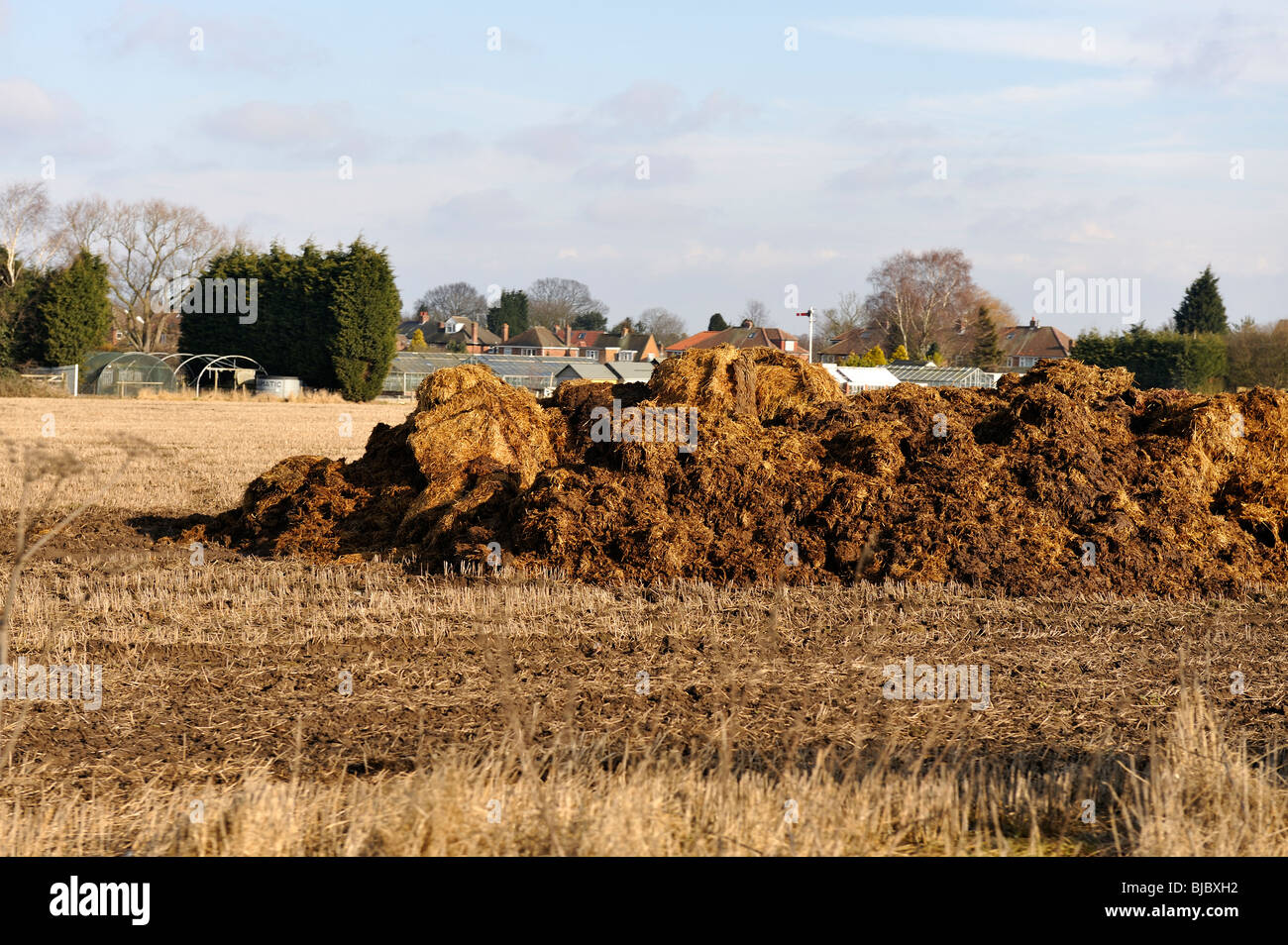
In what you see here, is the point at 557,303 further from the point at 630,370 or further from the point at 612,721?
the point at 612,721

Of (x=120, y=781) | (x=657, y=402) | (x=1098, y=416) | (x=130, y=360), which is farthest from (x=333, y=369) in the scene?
(x=120, y=781)

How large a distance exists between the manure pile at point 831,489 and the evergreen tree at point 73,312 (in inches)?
1616

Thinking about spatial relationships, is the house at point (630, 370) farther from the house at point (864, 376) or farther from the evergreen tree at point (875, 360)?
the house at point (864, 376)

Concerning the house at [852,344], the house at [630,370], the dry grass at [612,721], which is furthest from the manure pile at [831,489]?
the house at [852,344]

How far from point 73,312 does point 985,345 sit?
178 feet

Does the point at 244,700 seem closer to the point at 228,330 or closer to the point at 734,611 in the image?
the point at 734,611

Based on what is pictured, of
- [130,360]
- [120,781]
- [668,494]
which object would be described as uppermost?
[130,360]

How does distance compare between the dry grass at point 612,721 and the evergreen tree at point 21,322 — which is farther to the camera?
the evergreen tree at point 21,322

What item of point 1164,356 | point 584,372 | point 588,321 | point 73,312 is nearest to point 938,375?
point 1164,356

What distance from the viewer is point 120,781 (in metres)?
5.58

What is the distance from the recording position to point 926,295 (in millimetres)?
82625

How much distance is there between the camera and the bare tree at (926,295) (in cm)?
8169
